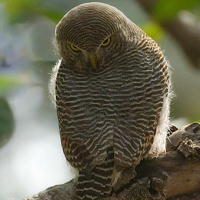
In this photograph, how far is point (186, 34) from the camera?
731 centimetres

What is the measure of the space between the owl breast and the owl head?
0.53ft

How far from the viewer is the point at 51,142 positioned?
7.87 metres

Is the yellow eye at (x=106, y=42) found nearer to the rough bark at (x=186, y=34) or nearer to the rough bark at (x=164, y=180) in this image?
the rough bark at (x=164, y=180)

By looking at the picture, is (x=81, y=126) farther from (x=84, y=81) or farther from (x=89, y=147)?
(x=84, y=81)

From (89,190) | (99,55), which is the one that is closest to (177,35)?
(99,55)

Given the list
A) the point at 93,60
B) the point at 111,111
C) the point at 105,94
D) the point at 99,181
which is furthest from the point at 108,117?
the point at 93,60

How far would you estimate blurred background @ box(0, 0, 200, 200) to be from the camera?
474 centimetres

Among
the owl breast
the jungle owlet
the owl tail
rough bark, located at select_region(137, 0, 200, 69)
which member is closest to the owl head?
the jungle owlet

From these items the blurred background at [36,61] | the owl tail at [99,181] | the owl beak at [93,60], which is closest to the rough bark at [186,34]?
the blurred background at [36,61]

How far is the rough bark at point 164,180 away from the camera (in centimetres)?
511

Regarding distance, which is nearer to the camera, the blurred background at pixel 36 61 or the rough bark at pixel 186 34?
the blurred background at pixel 36 61

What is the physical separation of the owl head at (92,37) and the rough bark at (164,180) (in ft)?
3.65

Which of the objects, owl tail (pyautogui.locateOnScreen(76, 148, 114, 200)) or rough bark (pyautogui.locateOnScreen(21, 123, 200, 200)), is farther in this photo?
rough bark (pyautogui.locateOnScreen(21, 123, 200, 200))

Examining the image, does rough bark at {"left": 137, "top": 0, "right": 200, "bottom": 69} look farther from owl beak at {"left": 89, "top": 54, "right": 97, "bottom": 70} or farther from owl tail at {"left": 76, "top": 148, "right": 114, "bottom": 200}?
owl tail at {"left": 76, "top": 148, "right": 114, "bottom": 200}
